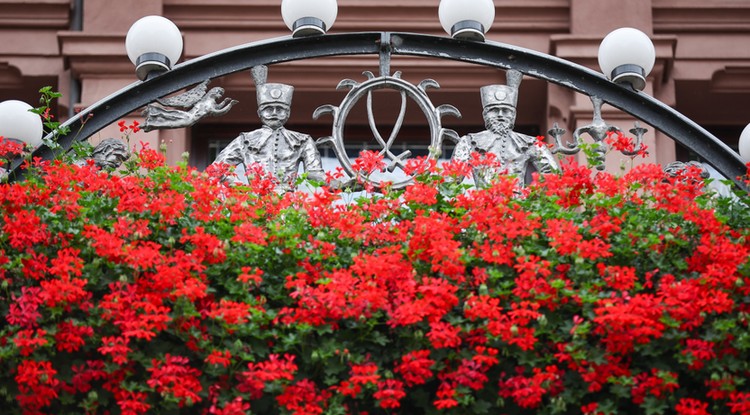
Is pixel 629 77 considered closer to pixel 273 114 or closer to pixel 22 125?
pixel 273 114

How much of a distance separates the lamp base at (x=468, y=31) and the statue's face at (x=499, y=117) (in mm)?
712

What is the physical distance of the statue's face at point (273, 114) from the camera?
11039mm

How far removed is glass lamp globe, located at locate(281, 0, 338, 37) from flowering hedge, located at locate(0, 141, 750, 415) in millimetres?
1530

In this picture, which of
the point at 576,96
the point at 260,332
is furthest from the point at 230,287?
the point at 576,96

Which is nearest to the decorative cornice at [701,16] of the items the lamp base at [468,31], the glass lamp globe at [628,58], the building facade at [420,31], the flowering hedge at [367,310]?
the building facade at [420,31]

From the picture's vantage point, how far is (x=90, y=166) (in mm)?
9852

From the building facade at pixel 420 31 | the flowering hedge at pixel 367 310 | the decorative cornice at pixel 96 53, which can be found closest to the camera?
the flowering hedge at pixel 367 310

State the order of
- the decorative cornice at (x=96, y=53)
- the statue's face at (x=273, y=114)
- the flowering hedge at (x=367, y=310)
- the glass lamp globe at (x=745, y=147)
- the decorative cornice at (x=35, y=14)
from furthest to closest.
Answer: the decorative cornice at (x=35, y=14)
the decorative cornice at (x=96, y=53)
the statue's face at (x=273, y=114)
the glass lamp globe at (x=745, y=147)
the flowering hedge at (x=367, y=310)

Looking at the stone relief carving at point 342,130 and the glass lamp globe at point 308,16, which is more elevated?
the glass lamp globe at point 308,16

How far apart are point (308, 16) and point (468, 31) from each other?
3.07 ft

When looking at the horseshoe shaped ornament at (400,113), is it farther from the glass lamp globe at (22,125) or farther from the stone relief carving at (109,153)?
the glass lamp globe at (22,125)

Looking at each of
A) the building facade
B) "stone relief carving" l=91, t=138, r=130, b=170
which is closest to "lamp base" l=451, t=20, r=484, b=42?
"stone relief carving" l=91, t=138, r=130, b=170

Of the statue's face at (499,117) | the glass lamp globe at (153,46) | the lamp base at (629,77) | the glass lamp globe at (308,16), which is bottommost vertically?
the statue's face at (499,117)

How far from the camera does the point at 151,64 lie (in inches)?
414
